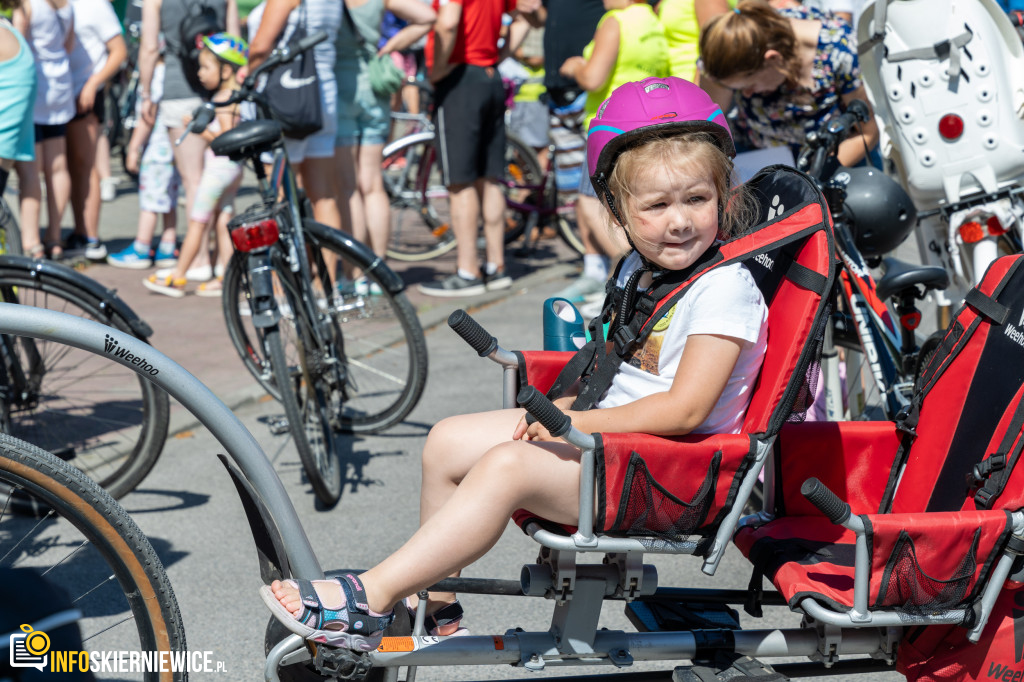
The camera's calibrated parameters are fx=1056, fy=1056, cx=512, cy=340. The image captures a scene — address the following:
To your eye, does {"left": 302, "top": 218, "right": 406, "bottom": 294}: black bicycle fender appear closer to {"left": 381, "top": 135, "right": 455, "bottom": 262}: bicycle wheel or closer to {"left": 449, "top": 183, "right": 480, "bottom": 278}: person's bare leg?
{"left": 449, "top": 183, "right": 480, "bottom": 278}: person's bare leg

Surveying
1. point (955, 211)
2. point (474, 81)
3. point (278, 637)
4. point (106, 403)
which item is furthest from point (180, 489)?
point (474, 81)

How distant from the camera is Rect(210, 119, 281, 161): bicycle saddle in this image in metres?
3.85

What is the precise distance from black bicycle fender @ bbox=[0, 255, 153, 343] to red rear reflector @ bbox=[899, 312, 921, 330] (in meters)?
2.50

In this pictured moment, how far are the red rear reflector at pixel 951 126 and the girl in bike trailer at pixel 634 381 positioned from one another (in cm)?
194

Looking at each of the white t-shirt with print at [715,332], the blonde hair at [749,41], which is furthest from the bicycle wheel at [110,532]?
the blonde hair at [749,41]

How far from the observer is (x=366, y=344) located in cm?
500

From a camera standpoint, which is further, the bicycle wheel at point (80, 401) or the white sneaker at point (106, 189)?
the white sneaker at point (106, 189)

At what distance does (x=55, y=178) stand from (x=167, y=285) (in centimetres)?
130

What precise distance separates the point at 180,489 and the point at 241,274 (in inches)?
35.5

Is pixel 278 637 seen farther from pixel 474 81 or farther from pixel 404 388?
pixel 474 81

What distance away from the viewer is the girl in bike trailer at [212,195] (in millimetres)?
6492

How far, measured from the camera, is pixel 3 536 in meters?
3.23

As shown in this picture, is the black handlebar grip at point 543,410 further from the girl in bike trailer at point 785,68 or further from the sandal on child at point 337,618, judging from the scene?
the girl in bike trailer at point 785,68

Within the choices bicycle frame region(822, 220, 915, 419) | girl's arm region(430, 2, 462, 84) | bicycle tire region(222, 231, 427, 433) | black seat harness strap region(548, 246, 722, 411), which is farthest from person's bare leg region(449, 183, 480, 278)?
→ black seat harness strap region(548, 246, 722, 411)
